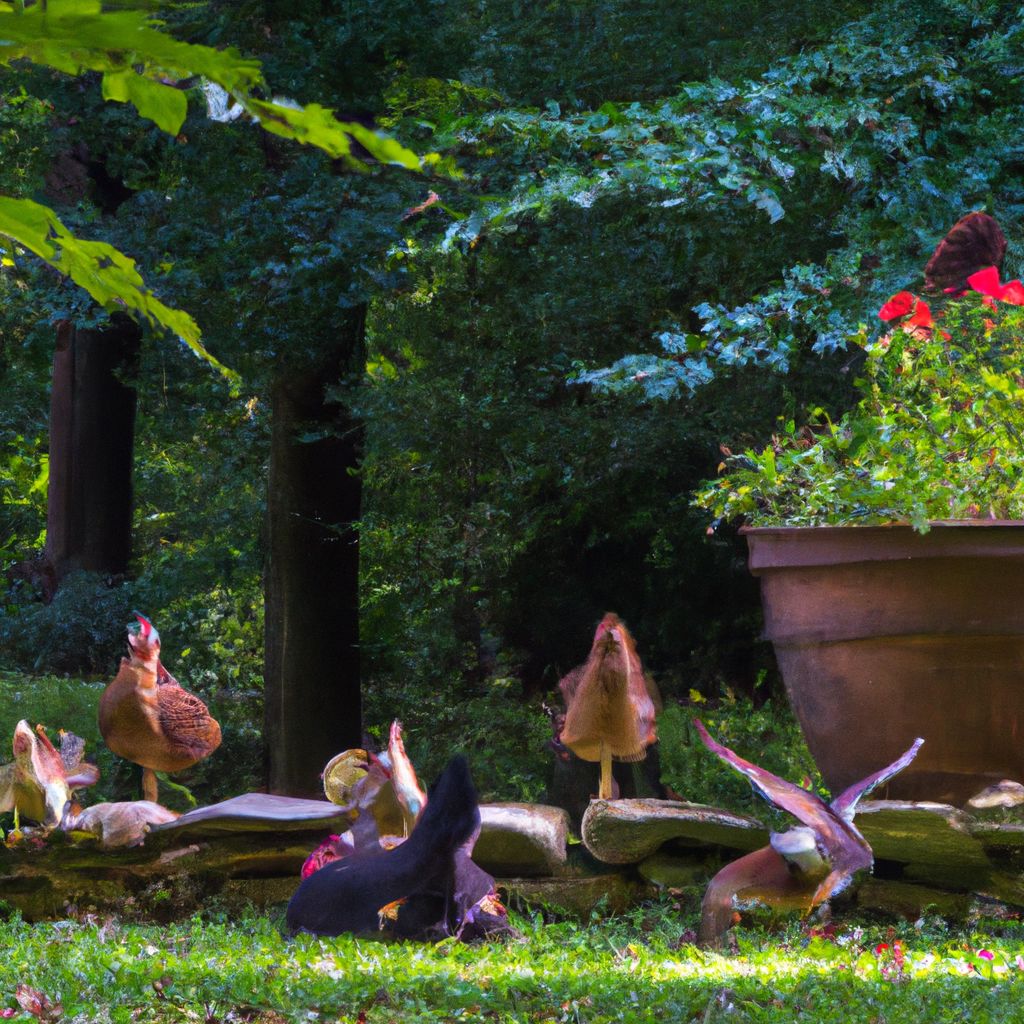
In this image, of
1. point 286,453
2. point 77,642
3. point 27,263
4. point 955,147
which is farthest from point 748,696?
point 77,642

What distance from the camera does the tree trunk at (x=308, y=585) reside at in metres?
7.09

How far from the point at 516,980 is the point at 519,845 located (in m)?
1.09

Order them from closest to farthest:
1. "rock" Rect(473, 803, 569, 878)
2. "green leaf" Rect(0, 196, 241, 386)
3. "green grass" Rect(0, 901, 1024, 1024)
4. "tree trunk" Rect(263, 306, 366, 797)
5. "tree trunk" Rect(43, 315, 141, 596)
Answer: "green leaf" Rect(0, 196, 241, 386), "green grass" Rect(0, 901, 1024, 1024), "rock" Rect(473, 803, 569, 878), "tree trunk" Rect(263, 306, 366, 797), "tree trunk" Rect(43, 315, 141, 596)

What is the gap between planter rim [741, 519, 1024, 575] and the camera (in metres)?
3.56

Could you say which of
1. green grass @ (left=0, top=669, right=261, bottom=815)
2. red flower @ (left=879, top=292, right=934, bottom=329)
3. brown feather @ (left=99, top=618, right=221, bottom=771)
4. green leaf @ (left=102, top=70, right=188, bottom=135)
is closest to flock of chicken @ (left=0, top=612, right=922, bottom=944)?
brown feather @ (left=99, top=618, right=221, bottom=771)

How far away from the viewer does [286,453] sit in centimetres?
716

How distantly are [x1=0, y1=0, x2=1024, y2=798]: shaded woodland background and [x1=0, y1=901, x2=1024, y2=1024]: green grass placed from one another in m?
2.17

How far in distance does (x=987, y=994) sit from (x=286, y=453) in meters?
5.28

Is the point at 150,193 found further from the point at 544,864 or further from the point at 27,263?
the point at 544,864

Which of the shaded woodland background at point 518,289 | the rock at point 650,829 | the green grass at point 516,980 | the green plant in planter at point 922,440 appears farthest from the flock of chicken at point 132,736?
the shaded woodland background at point 518,289

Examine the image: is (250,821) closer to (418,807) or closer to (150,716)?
(150,716)

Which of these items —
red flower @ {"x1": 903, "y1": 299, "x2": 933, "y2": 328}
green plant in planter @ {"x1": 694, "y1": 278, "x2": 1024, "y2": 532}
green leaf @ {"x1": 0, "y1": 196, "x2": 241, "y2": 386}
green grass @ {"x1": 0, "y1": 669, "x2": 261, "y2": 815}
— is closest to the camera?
green leaf @ {"x1": 0, "y1": 196, "x2": 241, "y2": 386}

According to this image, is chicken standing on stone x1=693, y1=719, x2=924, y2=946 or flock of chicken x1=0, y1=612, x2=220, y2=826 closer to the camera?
chicken standing on stone x1=693, y1=719, x2=924, y2=946

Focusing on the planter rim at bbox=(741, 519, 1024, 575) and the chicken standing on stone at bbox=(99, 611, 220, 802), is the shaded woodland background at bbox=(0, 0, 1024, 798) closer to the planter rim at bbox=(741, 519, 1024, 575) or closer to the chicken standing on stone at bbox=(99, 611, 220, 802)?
the planter rim at bbox=(741, 519, 1024, 575)
